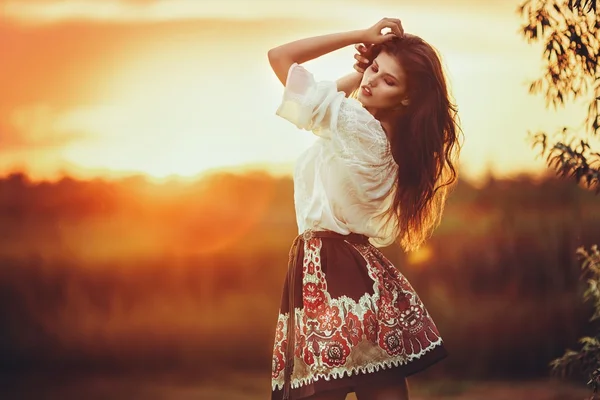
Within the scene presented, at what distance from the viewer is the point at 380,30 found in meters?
2.47

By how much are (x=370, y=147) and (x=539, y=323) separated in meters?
6.28

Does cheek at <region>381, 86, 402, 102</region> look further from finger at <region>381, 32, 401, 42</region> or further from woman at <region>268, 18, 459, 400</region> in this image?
finger at <region>381, 32, 401, 42</region>

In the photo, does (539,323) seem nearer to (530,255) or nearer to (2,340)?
(530,255)

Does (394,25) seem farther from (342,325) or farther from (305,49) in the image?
(342,325)

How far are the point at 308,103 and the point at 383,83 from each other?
0.86 ft

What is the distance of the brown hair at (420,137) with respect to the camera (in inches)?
99.8

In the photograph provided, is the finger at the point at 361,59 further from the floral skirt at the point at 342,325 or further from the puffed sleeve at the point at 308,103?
the floral skirt at the point at 342,325

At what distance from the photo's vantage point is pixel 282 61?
8.04ft

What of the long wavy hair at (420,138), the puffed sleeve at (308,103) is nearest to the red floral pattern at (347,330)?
the long wavy hair at (420,138)

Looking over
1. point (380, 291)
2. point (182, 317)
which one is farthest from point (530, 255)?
point (380, 291)

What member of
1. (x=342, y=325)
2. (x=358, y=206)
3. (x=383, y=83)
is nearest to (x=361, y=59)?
(x=383, y=83)

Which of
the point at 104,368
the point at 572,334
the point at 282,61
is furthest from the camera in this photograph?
the point at 104,368

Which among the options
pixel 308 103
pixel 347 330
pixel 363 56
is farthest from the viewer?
pixel 363 56

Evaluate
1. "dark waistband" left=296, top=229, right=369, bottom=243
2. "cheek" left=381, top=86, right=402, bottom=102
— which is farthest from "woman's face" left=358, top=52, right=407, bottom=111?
"dark waistband" left=296, top=229, right=369, bottom=243
